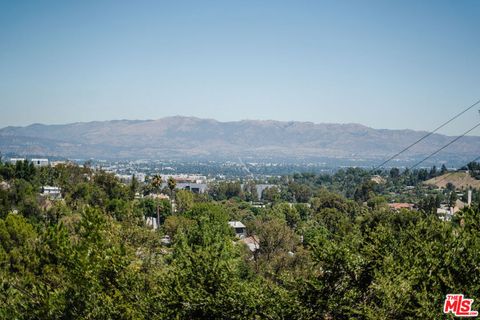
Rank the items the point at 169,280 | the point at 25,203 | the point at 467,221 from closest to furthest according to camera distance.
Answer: the point at 169,280 < the point at 467,221 < the point at 25,203

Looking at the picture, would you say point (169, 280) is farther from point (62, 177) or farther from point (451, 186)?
point (451, 186)

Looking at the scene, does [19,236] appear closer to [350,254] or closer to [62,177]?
[350,254]

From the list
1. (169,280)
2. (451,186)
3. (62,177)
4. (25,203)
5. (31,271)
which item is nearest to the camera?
(169,280)

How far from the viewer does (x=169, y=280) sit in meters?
14.4

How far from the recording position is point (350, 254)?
44.8ft

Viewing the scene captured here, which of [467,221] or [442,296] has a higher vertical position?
[467,221]

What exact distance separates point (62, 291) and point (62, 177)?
4978 cm

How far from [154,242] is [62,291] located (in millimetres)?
8564

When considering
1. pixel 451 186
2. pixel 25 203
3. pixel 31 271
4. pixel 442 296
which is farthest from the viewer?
pixel 451 186

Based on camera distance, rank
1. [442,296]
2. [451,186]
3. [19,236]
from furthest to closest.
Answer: [451,186] < [19,236] < [442,296]

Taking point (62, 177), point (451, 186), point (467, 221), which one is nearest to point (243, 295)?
point (467, 221)

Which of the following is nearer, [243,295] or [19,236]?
[243,295]

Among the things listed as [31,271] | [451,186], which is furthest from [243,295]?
[451,186]

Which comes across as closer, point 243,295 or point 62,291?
point 243,295
